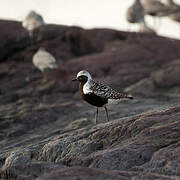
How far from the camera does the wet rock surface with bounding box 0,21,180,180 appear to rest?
6738 millimetres

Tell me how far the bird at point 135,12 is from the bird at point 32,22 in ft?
20.5

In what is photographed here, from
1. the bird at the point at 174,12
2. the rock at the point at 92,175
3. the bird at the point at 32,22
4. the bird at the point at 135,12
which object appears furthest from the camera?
the bird at the point at 174,12

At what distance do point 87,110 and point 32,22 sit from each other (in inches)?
394

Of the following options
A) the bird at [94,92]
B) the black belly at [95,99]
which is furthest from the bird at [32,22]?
the black belly at [95,99]

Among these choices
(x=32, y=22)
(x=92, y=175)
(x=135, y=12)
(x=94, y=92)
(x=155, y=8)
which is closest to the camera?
(x=92, y=175)

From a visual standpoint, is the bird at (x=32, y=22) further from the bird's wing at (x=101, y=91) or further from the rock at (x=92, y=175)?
the rock at (x=92, y=175)

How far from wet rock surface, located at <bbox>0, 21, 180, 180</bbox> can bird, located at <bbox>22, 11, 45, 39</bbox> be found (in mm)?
367

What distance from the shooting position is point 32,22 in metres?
22.6

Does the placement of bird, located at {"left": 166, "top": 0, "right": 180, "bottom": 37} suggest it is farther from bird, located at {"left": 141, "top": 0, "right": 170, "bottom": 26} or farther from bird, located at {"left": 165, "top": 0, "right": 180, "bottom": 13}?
bird, located at {"left": 141, "top": 0, "right": 170, "bottom": 26}

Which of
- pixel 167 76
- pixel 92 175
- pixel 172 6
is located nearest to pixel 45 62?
pixel 167 76

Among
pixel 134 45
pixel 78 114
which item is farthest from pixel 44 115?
pixel 134 45

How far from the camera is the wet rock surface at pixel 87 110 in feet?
22.1

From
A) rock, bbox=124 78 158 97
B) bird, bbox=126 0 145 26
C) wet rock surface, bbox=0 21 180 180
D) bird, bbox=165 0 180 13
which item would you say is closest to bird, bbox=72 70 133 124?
wet rock surface, bbox=0 21 180 180

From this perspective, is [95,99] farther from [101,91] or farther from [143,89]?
[143,89]
